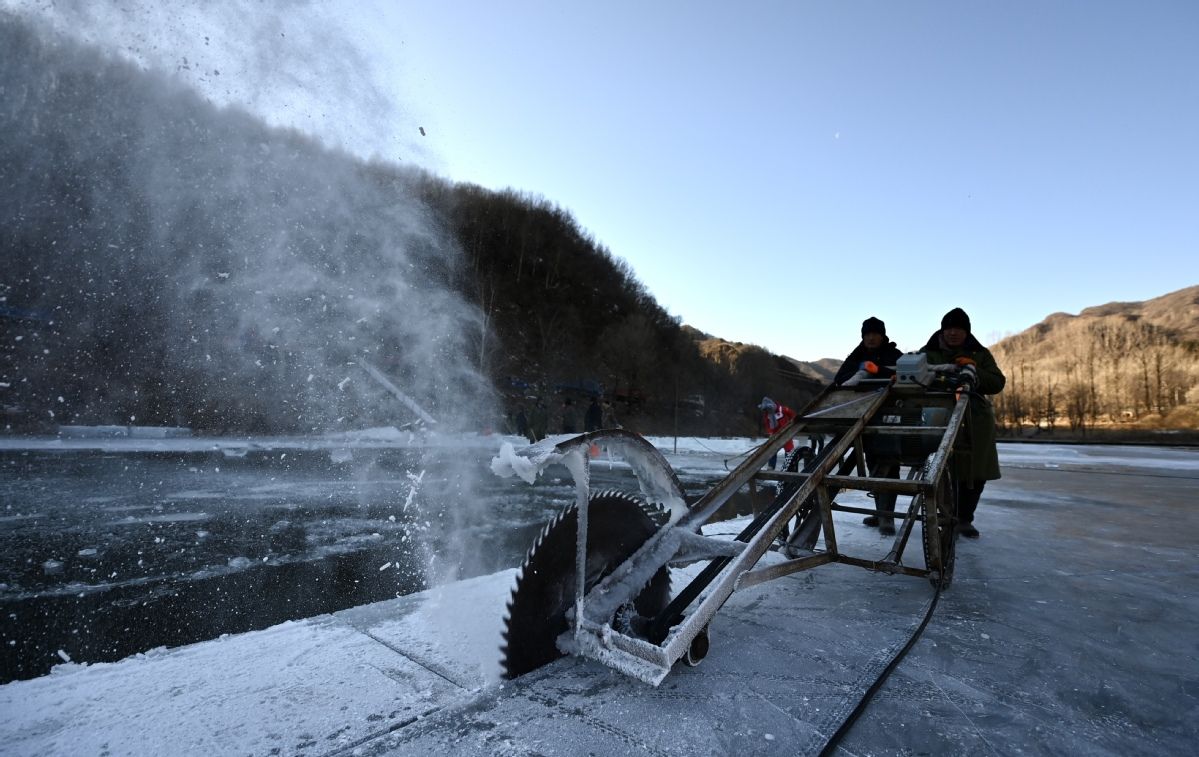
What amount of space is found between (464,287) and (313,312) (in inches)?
986

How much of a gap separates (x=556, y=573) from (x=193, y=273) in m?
30.1

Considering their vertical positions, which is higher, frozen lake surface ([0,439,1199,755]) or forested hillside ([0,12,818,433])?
forested hillside ([0,12,818,433])

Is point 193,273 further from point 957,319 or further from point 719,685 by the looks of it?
point 719,685

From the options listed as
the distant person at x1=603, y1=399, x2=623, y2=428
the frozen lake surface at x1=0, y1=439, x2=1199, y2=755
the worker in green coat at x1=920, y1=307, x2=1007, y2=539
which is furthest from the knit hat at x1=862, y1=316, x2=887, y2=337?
the distant person at x1=603, y1=399, x2=623, y2=428

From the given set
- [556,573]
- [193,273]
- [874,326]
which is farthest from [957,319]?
[193,273]

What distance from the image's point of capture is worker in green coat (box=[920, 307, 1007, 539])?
14.6ft

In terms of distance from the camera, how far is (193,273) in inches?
992

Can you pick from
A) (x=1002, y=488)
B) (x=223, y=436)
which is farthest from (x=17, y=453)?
(x=1002, y=488)

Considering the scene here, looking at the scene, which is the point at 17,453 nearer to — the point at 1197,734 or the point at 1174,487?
the point at 1197,734

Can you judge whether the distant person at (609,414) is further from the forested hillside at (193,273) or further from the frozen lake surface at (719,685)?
the frozen lake surface at (719,685)

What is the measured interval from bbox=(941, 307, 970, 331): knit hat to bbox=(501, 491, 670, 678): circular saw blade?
163 inches

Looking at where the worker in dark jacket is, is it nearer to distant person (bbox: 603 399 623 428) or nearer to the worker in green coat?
the worker in green coat

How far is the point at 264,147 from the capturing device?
11.1 m

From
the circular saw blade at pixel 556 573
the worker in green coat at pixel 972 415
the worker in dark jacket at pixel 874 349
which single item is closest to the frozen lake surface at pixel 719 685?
the circular saw blade at pixel 556 573
